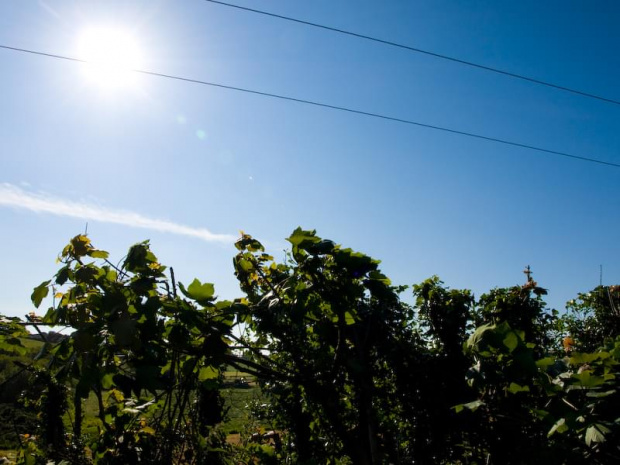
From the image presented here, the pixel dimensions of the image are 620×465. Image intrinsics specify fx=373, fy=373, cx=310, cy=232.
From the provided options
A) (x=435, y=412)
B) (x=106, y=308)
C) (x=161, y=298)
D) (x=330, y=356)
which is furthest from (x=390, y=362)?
(x=106, y=308)

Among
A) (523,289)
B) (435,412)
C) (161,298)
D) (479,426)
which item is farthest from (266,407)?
(161,298)

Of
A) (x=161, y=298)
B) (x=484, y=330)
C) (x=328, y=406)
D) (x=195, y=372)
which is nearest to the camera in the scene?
(x=484, y=330)

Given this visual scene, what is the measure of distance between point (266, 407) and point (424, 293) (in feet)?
12.0

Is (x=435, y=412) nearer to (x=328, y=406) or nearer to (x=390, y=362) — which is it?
(x=390, y=362)

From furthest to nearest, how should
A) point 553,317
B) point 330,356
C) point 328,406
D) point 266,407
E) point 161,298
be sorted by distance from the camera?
1. point 266,407
2. point 553,317
3. point 330,356
4. point 328,406
5. point 161,298

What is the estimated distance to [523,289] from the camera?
341 cm

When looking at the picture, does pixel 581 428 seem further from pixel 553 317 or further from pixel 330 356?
pixel 553 317

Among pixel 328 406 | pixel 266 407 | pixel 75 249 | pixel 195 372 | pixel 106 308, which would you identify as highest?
pixel 75 249

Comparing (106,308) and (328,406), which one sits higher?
(106,308)

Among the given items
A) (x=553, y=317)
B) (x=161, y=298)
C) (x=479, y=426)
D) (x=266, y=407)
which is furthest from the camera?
(x=266, y=407)

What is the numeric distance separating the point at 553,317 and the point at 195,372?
3.81m

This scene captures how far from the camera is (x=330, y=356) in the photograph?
2.05 m

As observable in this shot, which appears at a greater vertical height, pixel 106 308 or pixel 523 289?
pixel 523 289

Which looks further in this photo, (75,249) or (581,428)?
(75,249)
